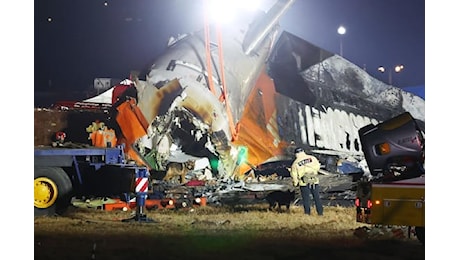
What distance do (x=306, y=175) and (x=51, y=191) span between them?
1.80m

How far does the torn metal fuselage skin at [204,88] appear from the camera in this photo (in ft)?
12.5

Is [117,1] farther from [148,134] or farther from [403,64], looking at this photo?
[403,64]

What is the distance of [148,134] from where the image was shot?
386cm

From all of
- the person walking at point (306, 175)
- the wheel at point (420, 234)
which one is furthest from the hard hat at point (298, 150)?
the wheel at point (420, 234)

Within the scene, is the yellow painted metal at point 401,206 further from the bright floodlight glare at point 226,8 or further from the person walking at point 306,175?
the bright floodlight glare at point 226,8

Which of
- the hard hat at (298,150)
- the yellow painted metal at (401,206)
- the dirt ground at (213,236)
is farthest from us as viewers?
the hard hat at (298,150)

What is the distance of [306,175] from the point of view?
3.83m

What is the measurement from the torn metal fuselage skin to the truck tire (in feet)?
2.04

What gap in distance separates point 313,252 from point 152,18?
1.98m

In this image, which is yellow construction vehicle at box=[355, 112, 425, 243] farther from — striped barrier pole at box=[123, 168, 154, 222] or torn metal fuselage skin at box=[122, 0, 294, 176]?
striped barrier pole at box=[123, 168, 154, 222]

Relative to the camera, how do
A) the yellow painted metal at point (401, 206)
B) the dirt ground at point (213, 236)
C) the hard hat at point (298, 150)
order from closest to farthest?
1. the yellow painted metal at point (401, 206)
2. the dirt ground at point (213, 236)
3. the hard hat at point (298, 150)

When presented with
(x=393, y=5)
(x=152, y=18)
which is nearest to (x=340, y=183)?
(x=393, y=5)

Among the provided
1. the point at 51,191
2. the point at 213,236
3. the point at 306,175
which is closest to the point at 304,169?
the point at 306,175

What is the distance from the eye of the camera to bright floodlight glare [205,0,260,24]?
3.80 metres
